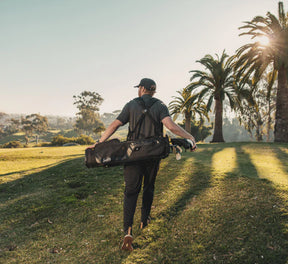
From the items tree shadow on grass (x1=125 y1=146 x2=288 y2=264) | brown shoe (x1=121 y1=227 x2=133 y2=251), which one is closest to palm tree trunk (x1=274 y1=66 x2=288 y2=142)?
tree shadow on grass (x1=125 y1=146 x2=288 y2=264)

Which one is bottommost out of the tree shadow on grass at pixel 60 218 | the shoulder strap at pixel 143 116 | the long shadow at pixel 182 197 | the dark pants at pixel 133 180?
the tree shadow on grass at pixel 60 218

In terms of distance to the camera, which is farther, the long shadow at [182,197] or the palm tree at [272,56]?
the palm tree at [272,56]

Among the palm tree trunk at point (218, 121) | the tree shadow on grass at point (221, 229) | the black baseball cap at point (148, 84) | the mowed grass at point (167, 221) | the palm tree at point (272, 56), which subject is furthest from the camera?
the palm tree trunk at point (218, 121)

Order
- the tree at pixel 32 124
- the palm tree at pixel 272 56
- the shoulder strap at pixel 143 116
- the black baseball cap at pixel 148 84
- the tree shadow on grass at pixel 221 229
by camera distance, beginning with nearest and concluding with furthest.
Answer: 1. the tree shadow on grass at pixel 221 229
2. the shoulder strap at pixel 143 116
3. the black baseball cap at pixel 148 84
4. the palm tree at pixel 272 56
5. the tree at pixel 32 124

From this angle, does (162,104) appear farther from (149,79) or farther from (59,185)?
(59,185)

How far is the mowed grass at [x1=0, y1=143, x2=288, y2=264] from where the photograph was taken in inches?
106

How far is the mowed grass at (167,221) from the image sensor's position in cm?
269

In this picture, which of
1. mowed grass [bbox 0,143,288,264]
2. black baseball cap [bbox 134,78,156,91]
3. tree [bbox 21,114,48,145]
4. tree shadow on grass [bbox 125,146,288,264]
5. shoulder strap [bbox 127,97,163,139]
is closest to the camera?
tree shadow on grass [bbox 125,146,288,264]

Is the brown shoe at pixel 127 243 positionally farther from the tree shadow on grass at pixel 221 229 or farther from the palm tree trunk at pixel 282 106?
the palm tree trunk at pixel 282 106

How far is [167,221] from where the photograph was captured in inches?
138

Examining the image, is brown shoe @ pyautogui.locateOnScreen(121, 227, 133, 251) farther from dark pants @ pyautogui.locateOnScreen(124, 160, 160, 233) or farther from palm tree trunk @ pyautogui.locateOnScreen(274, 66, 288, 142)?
palm tree trunk @ pyautogui.locateOnScreen(274, 66, 288, 142)

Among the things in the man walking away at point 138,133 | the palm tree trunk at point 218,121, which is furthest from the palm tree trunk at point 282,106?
the man walking away at point 138,133

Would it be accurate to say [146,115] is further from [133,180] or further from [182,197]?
[182,197]

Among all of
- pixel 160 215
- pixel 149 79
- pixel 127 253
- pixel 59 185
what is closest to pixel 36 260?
pixel 127 253
